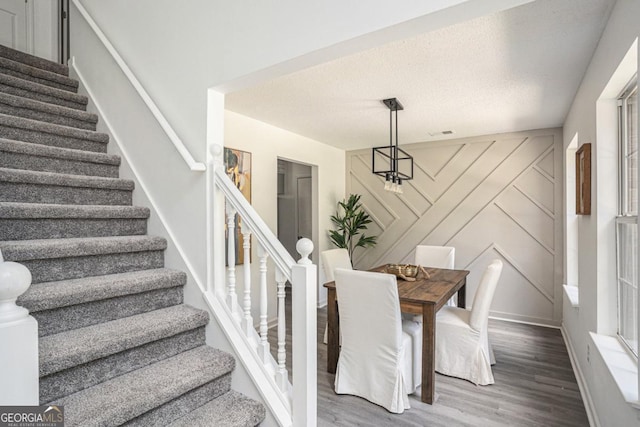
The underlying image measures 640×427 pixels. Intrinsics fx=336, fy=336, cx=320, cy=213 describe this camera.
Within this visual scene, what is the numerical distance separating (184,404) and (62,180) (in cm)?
142

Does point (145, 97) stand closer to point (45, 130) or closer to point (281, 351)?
point (45, 130)

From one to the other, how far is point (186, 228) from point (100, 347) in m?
0.76

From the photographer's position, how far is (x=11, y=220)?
163 centimetres

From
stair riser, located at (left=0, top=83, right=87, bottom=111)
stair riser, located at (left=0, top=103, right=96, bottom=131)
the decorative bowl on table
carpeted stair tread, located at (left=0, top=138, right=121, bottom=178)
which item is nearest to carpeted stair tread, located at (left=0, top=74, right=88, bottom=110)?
stair riser, located at (left=0, top=83, right=87, bottom=111)

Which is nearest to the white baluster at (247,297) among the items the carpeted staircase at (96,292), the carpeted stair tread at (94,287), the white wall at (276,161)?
the carpeted staircase at (96,292)

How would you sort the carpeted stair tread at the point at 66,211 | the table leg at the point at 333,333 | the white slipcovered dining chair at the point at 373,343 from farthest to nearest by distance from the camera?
the table leg at the point at 333,333 → the white slipcovered dining chair at the point at 373,343 → the carpeted stair tread at the point at 66,211

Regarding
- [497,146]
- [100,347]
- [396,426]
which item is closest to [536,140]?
[497,146]

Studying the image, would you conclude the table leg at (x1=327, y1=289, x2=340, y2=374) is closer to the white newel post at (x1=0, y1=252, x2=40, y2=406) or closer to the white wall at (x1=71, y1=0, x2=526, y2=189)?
the white wall at (x1=71, y1=0, x2=526, y2=189)

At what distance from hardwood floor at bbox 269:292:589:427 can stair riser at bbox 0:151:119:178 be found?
2.10m

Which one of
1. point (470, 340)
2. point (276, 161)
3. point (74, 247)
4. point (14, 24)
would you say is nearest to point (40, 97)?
point (74, 247)

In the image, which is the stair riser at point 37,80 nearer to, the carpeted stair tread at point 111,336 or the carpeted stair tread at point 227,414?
the carpeted stair tread at point 111,336

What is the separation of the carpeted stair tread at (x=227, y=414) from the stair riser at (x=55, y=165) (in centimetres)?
165

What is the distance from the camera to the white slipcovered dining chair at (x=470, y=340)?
2650mm

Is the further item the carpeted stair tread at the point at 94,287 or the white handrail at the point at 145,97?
the white handrail at the point at 145,97
